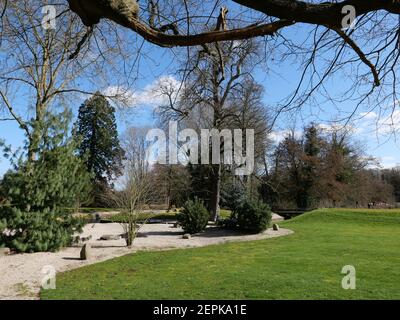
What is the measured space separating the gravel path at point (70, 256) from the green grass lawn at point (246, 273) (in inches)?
22.6

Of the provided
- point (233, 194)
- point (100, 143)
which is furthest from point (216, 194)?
point (100, 143)

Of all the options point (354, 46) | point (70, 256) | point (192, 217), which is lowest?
point (70, 256)

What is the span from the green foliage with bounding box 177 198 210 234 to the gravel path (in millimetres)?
483

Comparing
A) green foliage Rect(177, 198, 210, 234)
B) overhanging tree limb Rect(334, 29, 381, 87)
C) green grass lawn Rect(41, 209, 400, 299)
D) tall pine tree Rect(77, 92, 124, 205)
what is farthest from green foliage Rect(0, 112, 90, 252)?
tall pine tree Rect(77, 92, 124, 205)

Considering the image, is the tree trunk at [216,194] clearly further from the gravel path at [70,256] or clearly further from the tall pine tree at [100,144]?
the tall pine tree at [100,144]

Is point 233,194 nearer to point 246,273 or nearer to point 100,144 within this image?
point 246,273

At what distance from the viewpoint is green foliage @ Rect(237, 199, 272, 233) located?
18219mm

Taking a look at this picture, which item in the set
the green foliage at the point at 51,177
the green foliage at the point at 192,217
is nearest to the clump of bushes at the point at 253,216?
the green foliage at the point at 192,217

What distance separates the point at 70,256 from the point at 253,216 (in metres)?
9.04

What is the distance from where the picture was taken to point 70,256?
11633 millimetres

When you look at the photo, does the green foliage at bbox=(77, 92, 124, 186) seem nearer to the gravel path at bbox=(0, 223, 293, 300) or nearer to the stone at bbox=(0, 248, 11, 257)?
the gravel path at bbox=(0, 223, 293, 300)
